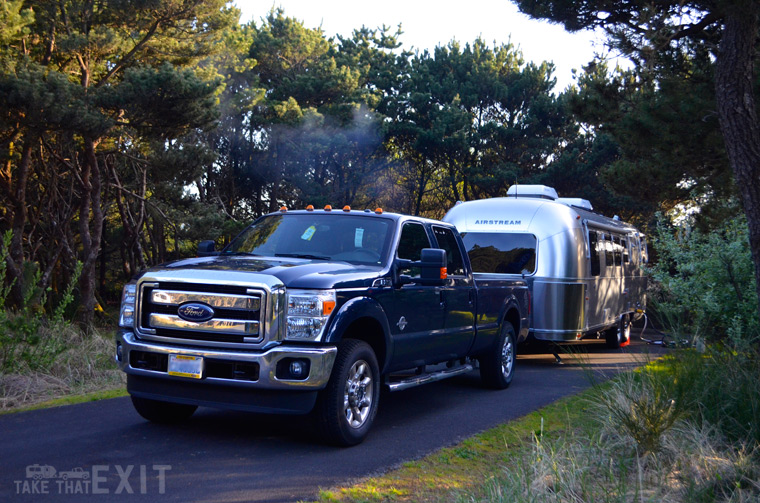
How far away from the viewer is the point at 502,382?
10.1 metres

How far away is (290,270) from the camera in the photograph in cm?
633

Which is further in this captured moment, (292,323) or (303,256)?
(303,256)

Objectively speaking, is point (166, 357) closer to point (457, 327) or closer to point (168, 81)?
point (457, 327)

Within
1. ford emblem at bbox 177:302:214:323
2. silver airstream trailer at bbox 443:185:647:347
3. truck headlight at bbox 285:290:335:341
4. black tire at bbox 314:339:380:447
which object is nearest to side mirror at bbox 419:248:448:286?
black tire at bbox 314:339:380:447

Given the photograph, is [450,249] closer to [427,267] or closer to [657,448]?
[427,267]

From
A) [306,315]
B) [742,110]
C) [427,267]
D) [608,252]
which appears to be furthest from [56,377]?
[608,252]

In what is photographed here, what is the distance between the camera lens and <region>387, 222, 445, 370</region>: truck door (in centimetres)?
725

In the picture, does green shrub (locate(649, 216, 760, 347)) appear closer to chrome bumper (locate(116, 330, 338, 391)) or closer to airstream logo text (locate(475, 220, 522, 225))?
airstream logo text (locate(475, 220, 522, 225))

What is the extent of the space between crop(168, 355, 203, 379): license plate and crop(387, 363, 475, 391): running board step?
1978 millimetres

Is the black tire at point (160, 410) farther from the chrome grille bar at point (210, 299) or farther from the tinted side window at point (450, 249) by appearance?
the tinted side window at point (450, 249)

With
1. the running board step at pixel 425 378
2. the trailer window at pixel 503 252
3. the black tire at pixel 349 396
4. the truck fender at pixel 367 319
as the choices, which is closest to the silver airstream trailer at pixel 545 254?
the trailer window at pixel 503 252

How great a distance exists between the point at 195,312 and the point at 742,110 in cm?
591

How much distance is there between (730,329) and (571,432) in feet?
10.4

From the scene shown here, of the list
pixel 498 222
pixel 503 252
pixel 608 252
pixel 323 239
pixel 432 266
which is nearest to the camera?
pixel 432 266
